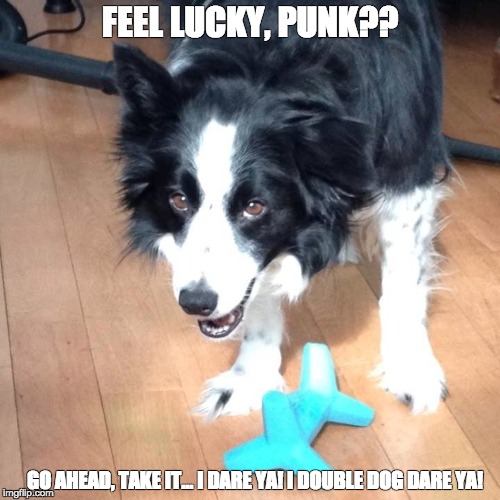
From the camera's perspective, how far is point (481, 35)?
13.5 feet

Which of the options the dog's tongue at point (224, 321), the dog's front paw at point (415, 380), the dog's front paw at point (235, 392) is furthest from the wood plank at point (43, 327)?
the dog's front paw at point (415, 380)

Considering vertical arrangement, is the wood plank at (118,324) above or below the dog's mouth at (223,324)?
below

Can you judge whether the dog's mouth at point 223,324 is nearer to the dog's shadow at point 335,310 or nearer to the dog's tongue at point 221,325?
the dog's tongue at point 221,325

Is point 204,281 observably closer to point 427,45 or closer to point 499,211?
point 427,45

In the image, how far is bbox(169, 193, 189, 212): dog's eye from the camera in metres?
1.71

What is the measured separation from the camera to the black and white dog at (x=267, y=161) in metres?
→ 1.68

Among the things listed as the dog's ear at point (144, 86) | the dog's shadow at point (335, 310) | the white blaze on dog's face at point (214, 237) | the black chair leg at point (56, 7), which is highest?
the dog's ear at point (144, 86)

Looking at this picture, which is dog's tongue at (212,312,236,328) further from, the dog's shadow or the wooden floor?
the dog's shadow

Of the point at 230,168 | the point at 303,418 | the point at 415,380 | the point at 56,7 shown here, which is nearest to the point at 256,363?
the point at 303,418

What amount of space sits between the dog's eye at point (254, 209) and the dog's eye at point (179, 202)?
11 cm

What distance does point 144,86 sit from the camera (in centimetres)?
172

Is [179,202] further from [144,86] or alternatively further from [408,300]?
[408,300]

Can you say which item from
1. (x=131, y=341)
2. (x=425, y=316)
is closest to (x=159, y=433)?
(x=131, y=341)

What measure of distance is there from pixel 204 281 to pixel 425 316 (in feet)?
2.41
